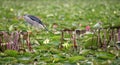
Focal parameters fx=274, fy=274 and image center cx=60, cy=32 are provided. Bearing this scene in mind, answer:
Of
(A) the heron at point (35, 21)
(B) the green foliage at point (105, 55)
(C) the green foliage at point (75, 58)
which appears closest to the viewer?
(C) the green foliage at point (75, 58)

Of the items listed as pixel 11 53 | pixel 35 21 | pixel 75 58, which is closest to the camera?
pixel 75 58

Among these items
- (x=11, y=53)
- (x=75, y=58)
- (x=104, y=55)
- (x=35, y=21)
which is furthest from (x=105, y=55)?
(x=35, y=21)

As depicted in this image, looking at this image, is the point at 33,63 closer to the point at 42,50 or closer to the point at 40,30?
the point at 42,50

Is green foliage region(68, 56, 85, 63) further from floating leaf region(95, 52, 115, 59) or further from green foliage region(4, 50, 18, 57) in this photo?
green foliage region(4, 50, 18, 57)

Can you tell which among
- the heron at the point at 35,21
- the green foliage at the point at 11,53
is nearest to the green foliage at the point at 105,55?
the green foliage at the point at 11,53

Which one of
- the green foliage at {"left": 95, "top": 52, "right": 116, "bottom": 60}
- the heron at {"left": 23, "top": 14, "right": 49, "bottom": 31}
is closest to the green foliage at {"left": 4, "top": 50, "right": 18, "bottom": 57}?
the green foliage at {"left": 95, "top": 52, "right": 116, "bottom": 60}

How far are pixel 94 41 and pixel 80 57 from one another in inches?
24.3

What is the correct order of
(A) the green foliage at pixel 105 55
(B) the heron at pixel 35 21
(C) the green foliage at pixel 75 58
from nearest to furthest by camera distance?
(C) the green foliage at pixel 75 58
(A) the green foliage at pixel 105 55
(B) the heron at pixel 35 21

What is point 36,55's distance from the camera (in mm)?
2885

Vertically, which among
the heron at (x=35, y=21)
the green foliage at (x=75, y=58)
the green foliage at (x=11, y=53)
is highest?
the heron at (x=35, y=21)

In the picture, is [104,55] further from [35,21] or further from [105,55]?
[35,21]

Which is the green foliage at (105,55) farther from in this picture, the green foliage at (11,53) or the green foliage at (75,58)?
the green foliage at (11,53)

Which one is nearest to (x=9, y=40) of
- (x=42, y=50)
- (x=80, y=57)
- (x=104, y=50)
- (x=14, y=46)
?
(x=14, y=46)

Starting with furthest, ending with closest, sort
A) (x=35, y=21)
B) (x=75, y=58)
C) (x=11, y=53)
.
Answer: (x=35, y=21) < (x=11, y=53) < (x=75, y=58)
